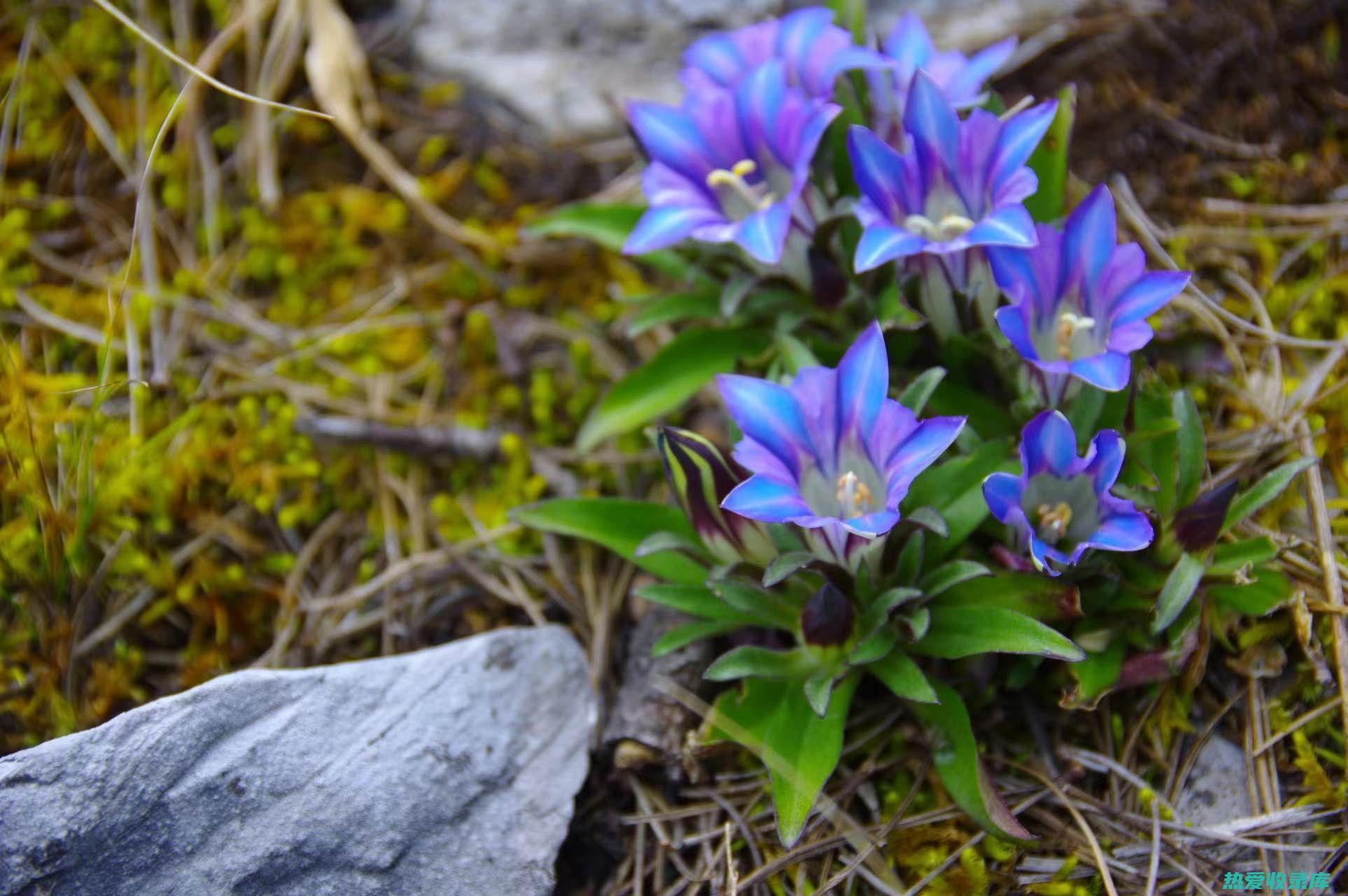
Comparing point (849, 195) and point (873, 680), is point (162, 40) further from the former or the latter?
point (873, 680)

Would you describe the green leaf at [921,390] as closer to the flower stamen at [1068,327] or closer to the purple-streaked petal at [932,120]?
the flower stamen at [1068,327]

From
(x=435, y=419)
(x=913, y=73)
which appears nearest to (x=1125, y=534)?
(x=913, y=73)

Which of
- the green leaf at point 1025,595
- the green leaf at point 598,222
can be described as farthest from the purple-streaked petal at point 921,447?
the green leaf at point 598,222

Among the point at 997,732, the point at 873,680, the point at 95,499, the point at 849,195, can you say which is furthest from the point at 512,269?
the point at 997,732

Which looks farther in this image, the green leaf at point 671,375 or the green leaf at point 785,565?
the green leaf at point 671,375

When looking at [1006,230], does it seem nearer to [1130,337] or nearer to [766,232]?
[1130,337]
